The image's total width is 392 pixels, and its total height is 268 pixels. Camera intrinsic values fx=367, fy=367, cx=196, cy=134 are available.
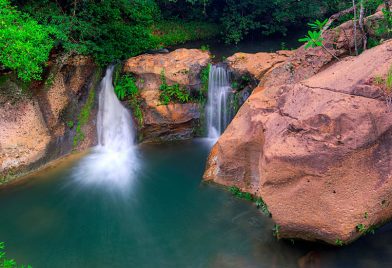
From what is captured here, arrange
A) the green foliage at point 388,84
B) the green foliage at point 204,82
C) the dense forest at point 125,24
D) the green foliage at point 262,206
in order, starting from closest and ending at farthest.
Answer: the green foliage at point 388,84, the green foliage at point 262,206, the dense forest at point 125,24, the green foliage at point 204,82

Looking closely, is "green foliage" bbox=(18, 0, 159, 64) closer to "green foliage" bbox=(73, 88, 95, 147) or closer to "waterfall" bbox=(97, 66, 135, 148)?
"waterfall" bbox=(97, 66, 135, 148)

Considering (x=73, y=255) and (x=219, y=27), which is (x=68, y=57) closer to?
(x=73, y=255)

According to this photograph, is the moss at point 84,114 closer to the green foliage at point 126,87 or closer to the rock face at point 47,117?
the rock face at point 47,117

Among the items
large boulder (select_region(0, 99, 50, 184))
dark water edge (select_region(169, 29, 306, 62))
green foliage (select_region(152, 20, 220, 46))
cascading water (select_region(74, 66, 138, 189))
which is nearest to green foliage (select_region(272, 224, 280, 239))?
cascading water (select_region(74, 66, 138, 189))

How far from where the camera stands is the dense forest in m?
8.38

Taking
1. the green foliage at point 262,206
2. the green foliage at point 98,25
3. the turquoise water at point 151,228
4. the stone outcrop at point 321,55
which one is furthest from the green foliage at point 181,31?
the green foliage at point 262,206

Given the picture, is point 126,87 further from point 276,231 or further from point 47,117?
point 276,231

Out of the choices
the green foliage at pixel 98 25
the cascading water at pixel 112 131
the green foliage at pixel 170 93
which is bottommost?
the cascading water at pixel 112 131

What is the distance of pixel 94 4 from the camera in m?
10.8

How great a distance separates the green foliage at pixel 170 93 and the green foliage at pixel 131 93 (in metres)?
0.69

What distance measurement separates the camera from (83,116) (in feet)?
33.2

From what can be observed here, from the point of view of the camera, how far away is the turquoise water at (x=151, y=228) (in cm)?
612

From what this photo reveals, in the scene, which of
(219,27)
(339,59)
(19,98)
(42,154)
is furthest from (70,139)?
(219,27)

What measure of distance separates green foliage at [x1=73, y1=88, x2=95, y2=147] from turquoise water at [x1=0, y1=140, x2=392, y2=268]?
3.80 ft
